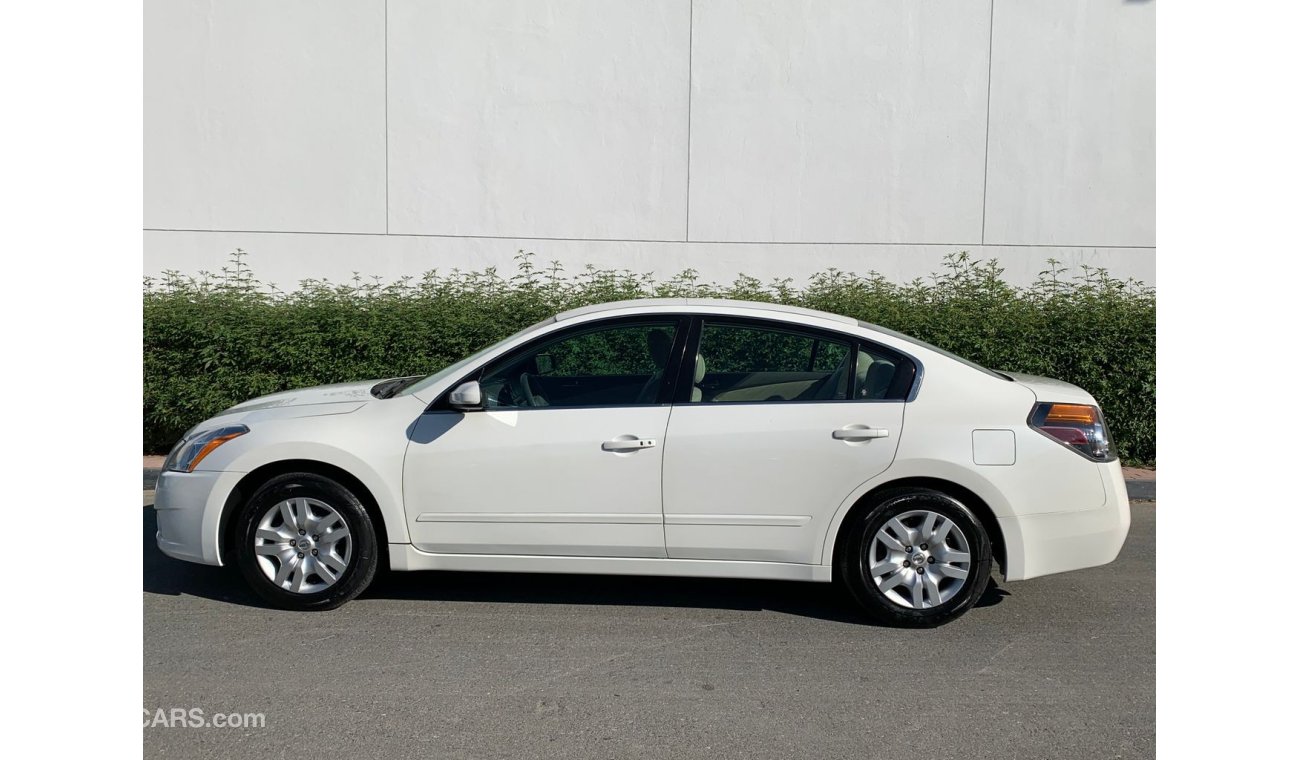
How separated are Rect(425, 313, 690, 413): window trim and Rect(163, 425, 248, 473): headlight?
1029 mm

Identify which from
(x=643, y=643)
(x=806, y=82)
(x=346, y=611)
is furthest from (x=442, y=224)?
(x=643, y=643)

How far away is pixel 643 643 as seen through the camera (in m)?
4.61

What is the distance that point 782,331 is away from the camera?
5.04 meters

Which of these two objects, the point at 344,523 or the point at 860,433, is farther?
the point at 344,523

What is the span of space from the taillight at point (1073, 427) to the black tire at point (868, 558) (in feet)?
1.82

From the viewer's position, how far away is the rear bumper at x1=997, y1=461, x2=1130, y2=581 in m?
4.73

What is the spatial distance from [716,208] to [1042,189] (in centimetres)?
345

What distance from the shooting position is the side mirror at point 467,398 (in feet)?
15.7

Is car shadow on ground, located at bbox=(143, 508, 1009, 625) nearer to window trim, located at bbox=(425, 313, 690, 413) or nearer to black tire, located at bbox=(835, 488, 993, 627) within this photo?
black tire, located at bbox=(835, 488, 993, 627)

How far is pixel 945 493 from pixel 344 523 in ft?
9.74

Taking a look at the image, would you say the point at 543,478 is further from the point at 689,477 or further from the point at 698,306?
the point at 698,306

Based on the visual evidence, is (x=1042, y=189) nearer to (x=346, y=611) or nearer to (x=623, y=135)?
(x=623, y=135)

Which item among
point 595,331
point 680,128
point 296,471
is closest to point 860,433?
point 595,331
